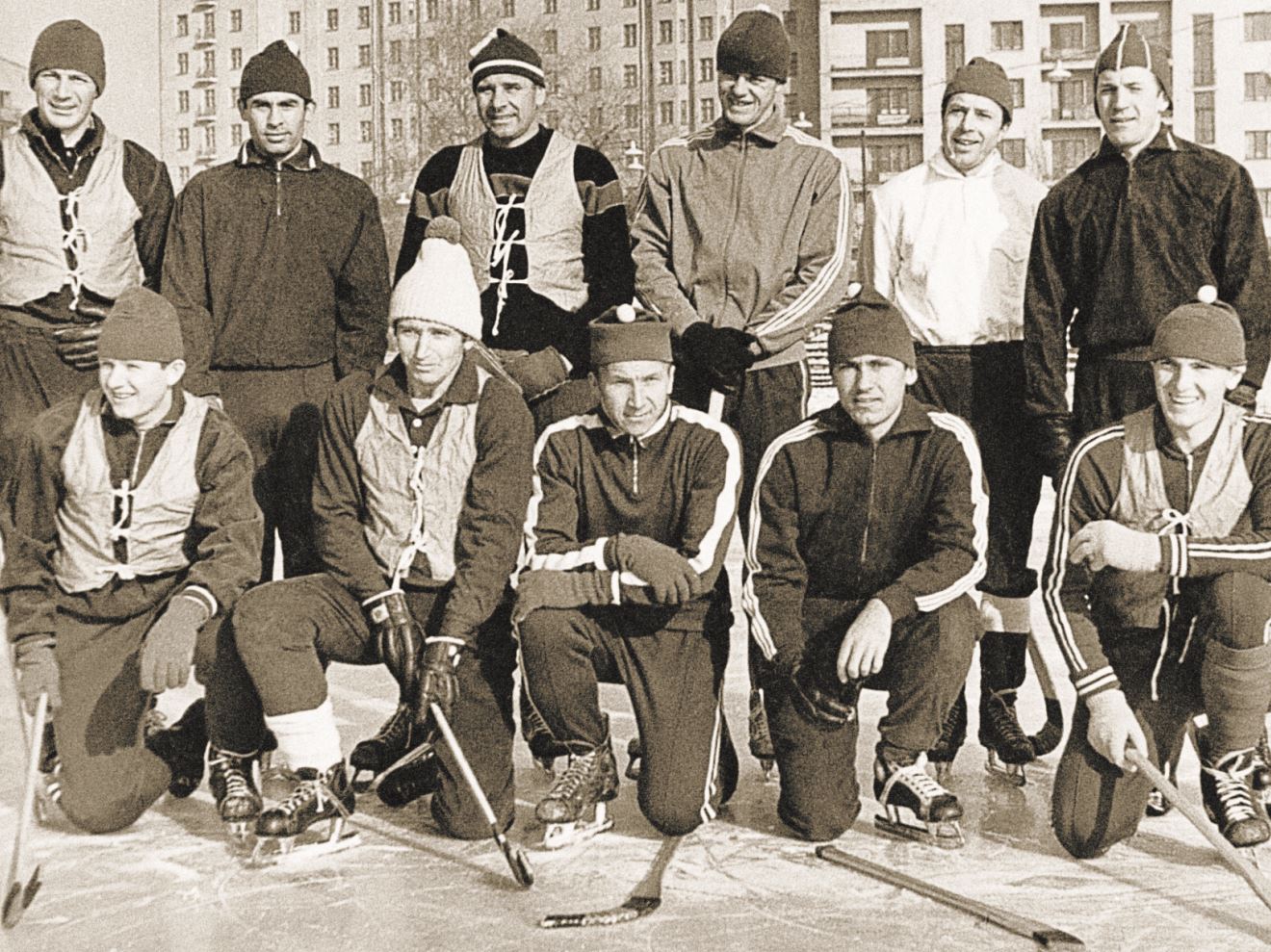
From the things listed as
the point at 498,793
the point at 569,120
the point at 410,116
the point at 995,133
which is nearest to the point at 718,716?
the point at 498,793

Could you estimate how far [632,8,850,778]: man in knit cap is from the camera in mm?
4145

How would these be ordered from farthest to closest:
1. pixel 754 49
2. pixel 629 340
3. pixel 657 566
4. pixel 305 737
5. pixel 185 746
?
pixel 754 49
pixel 185 746
pixel 629 340
pixel 657 566
pixel 305 737

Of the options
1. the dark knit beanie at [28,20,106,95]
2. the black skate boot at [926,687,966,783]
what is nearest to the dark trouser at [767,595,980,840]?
the black skate boot at [926,687,966,783]

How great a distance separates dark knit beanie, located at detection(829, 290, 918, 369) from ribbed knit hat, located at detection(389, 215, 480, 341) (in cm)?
82

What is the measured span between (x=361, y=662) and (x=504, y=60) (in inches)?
62.5

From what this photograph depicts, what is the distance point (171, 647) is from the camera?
3.49m

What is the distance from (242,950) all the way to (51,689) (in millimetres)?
913

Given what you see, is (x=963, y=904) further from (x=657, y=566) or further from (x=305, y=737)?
(x=305, y=737)

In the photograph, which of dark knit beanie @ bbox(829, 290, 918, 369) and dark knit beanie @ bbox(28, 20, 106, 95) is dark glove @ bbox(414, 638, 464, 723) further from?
dark knit beanie @ bbox(28, 20, 106, 95)

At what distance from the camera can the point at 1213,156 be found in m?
4.01

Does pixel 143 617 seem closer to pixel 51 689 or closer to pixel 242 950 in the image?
pixel 51 689

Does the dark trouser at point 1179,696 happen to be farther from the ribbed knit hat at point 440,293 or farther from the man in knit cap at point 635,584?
the ribbed knit hat at point 440,293

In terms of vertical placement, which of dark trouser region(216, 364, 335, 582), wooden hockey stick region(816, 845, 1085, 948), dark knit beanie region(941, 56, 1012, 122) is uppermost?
dark knit beanie region(941, 56, 1012, 122)

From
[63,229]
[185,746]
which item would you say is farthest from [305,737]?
[63,229]
